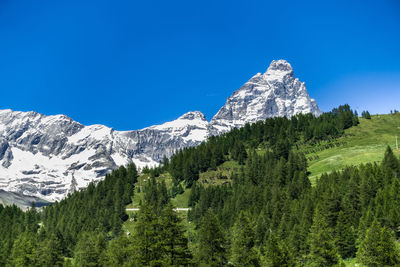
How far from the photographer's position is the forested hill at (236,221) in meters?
47.2

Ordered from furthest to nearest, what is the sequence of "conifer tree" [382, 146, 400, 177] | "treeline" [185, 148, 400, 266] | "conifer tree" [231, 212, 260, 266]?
"conifer tree" [382, 146, 400, 177] < "conifer tree" [231, 212, 260, 266] < "treeline" [185, 148, 400, 266]

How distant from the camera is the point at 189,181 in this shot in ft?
610

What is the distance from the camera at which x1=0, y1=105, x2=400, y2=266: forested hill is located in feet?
155

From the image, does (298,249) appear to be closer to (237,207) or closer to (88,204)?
(237,207)

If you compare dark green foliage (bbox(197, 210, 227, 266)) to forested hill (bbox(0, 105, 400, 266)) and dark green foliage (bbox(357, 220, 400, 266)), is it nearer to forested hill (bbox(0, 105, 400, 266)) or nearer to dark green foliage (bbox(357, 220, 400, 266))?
forested hill (bbox(0, 105, 400, 266))

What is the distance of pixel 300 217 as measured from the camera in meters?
93.0

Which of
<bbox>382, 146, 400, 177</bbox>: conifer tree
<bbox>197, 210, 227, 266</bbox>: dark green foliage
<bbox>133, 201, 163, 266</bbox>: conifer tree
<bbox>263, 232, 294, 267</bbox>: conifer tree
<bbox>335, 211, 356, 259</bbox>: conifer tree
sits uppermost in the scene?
<bbox>382, 146, 400, 177</bbox>: conifer tree

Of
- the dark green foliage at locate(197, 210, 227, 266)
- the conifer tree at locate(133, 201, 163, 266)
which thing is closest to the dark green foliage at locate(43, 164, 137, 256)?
the dark green foliage at locate(197, 210, 227, 266)

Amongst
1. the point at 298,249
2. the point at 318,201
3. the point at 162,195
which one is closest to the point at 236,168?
the point at 162,195

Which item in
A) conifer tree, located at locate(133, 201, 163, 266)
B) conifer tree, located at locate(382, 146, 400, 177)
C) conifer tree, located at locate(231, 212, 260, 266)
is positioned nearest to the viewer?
conifer tree, located at locate(133, 201, 163, 266)

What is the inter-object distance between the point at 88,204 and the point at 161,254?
496 feet

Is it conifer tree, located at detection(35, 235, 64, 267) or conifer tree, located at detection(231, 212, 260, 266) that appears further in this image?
conifer tree, located at detection(35, 235, 64, 267)

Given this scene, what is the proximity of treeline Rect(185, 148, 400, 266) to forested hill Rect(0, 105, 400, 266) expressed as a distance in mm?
185

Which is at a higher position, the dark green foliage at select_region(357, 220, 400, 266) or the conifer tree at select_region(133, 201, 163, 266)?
the conifer tree at select_region(133, 201, 163, 266)
